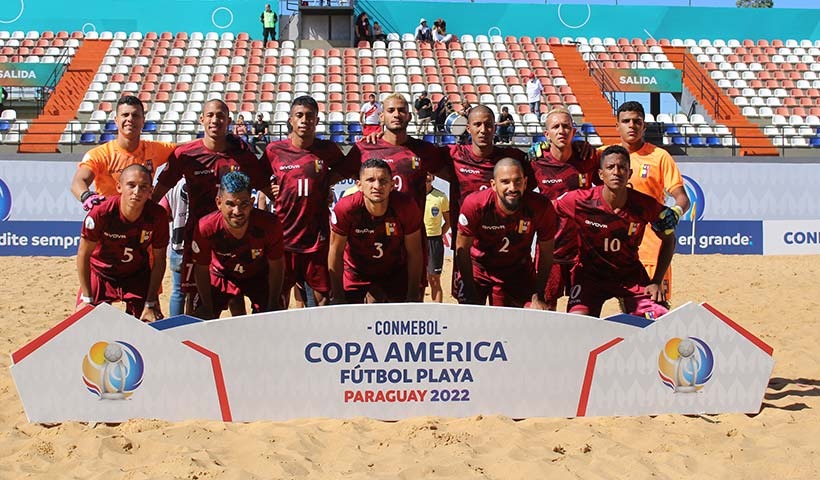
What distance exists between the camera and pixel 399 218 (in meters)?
5.21

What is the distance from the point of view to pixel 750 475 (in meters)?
3.88

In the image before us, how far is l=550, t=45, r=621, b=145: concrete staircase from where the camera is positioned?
18.8 metres

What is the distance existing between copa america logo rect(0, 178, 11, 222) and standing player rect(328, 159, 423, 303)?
1047cm

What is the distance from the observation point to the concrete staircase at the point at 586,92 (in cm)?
1880

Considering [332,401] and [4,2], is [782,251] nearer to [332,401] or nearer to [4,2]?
[332,401]

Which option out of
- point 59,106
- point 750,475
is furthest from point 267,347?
point 59,106

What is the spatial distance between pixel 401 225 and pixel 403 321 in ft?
2.72

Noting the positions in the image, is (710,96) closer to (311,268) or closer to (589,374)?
(311,268)

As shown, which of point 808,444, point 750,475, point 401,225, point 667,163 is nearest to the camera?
point 750,475

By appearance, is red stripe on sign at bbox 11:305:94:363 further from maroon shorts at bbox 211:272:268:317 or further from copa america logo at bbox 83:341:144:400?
maroon shorts at bbox 211:272:268:317

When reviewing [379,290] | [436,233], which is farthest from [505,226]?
[436,233]

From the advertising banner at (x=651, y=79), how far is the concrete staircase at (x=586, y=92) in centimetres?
81

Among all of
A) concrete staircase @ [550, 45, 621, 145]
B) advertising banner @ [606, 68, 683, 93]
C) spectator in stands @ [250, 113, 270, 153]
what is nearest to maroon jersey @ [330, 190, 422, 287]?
spectator in stands @ [250, 113, 270, 153]

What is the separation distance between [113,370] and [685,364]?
3305 mm
